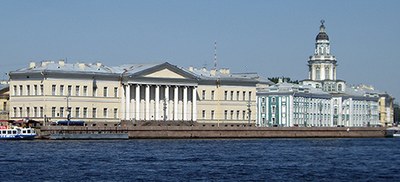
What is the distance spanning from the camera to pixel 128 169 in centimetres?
4875

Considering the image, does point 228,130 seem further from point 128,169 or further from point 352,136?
point 128,169

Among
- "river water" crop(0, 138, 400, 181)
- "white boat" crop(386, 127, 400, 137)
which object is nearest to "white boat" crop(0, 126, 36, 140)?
"river water" crop(0, 138, 400, 181)

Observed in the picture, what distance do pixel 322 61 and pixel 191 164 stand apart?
85601mm

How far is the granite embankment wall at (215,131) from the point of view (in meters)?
86.7

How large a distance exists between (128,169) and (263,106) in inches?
2986

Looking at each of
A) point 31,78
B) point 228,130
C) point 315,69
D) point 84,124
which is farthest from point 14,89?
point 315,69

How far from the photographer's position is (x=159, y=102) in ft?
340

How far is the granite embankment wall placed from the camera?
8674 centimetres

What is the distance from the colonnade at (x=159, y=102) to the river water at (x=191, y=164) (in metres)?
30.9

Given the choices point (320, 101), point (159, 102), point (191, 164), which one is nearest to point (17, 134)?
point (159, 102)

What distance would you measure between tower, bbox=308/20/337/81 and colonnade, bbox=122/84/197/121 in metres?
34.2

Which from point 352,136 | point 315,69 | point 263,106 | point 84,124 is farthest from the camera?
point 315,69

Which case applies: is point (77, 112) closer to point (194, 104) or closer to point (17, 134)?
point (194, 104)

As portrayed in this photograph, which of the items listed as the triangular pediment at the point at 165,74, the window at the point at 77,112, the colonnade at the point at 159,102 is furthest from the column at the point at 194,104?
the window at the point at 77,112
